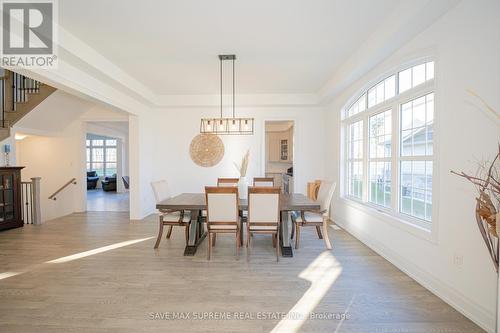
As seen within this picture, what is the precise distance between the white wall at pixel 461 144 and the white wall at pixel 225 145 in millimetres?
3175

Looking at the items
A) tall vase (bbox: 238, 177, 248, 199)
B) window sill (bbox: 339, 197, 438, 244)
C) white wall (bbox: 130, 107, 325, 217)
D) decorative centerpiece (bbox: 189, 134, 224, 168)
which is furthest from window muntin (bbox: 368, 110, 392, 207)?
decorative centerpiece (bbox: 189, 134, 224, 168)

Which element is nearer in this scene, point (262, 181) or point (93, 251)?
point (93, 251)

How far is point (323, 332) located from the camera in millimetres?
1863

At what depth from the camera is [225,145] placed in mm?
5867

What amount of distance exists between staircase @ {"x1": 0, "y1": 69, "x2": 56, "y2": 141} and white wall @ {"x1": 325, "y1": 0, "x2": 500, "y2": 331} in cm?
617

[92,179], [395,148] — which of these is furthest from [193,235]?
[92,179]

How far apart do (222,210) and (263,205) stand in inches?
21.5

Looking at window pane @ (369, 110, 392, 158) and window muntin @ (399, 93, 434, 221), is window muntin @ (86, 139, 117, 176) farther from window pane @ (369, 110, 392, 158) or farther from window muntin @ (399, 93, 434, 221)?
window muntin @ (399, 93, 434, 221)

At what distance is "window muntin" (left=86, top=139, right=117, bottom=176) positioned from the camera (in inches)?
515

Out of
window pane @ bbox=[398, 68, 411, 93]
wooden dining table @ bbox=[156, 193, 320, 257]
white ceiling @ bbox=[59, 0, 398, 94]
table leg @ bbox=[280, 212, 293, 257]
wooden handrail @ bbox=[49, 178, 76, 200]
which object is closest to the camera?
white ceiling @ bbox=[59, 0, 398, 94]

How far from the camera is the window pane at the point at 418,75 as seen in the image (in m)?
2.72

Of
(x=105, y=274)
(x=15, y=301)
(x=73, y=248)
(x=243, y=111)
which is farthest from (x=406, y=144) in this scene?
(x=73, y=248)

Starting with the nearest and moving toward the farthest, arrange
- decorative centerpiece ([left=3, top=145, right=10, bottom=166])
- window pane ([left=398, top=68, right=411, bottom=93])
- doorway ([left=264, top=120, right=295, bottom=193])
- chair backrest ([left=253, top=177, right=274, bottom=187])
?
1. window pane ([left=398, top=68, right=411, bottom=93])
2. decorative centerpiece ([left=3, top=145, right=10, bottom=166])
3. chair backrest ([left=253, top=177, right=274, bottom=187])
4. doorway ([left=264, top=120, right=295, bottom=193])

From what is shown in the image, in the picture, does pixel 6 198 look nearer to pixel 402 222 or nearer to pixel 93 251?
pixel 93 251
